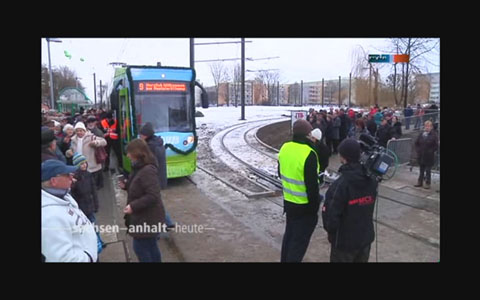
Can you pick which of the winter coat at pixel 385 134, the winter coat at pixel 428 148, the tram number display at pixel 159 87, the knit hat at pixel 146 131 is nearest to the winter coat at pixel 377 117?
the winter coat at pixel 385 134

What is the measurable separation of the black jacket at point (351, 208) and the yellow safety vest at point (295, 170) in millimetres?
509

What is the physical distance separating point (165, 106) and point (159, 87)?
1.71 ft

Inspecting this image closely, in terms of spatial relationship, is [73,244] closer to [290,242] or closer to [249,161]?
[290,242]

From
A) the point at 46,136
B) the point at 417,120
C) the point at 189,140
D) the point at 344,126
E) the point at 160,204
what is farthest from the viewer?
the point at 417,120

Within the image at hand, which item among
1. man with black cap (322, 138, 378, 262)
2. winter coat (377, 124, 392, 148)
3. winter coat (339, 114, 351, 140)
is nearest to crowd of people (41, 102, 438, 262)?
man with black cap (322, 138, 378, 262)

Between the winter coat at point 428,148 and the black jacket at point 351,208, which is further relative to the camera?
the winter coat at point 428,148

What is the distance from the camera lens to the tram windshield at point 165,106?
927 centimetres

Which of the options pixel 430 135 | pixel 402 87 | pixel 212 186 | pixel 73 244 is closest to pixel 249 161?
pixel 212 186

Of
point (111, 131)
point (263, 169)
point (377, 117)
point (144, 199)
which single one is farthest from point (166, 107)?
point (377, 117)

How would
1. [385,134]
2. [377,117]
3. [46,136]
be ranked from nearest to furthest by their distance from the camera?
[46,136] → [385,134] → [377,117]

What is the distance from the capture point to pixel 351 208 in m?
3.38

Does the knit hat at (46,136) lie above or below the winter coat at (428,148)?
above

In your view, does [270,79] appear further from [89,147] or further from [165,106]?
[89,147]

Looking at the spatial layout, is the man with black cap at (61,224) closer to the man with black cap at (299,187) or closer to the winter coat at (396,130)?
the man with black cap at (299,187)
